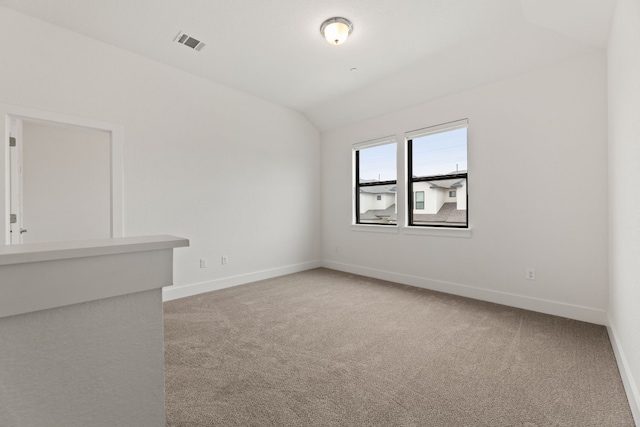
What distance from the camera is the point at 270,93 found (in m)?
4.45

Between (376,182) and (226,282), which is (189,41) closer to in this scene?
(226,282)

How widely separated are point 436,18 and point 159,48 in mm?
2906

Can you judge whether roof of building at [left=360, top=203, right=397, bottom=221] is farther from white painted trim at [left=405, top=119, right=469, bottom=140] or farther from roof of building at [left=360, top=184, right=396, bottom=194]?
white painted trim at [left=405, top=119, right=469, bottom=140]

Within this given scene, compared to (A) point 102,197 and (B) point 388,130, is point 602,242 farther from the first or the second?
(A) point 102,197

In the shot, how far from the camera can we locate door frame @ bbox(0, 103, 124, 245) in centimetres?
265

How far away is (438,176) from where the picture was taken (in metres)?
4.08

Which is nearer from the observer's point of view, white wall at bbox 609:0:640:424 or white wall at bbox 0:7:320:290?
white wall at bbox 609:0:640:424

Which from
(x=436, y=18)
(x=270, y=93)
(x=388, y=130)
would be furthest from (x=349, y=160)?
(x=436, y=18)

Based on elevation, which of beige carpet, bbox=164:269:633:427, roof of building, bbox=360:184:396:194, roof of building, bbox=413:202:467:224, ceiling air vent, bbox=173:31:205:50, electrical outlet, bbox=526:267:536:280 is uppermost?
ceiling air vent, bbox=173:31:205:50

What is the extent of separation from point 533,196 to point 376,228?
83.4 inches

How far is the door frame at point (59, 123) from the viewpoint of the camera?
2.65 metres

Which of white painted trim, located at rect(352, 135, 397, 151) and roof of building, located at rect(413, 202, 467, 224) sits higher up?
white painted trim, located at rect(352, 135, 397, 151)

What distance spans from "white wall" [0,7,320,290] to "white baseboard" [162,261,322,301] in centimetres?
3

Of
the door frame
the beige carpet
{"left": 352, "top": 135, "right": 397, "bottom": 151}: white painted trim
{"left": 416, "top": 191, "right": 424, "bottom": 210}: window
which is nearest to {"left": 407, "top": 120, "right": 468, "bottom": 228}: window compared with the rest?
{"left": 416, "top": 191, "right": 424, "bottom": 210}: window
